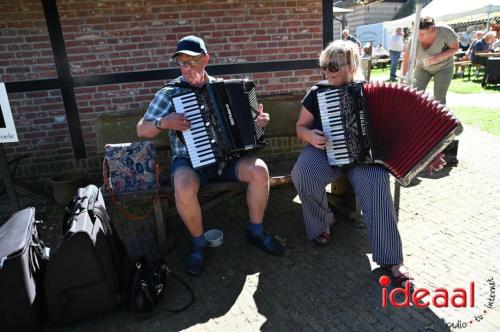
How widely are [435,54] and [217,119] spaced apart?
3.33 m

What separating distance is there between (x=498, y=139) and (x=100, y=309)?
551 centimetres

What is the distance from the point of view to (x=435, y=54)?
476 cm

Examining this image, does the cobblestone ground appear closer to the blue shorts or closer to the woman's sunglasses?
the blue shorts

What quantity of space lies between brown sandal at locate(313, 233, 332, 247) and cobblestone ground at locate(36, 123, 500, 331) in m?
0.06

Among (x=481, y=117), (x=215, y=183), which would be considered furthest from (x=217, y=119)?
(x=481, y=117)

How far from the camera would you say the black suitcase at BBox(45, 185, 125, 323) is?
7.30 feet

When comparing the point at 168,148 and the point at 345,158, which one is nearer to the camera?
the point at 345,158

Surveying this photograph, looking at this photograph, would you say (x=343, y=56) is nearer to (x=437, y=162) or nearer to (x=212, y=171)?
(x=437, y=162)

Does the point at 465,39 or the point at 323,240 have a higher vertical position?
the point at 465,39

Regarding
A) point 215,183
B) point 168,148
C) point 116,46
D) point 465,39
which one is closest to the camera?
point 215,183

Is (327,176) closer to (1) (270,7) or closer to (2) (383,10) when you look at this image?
(1) (270,7)

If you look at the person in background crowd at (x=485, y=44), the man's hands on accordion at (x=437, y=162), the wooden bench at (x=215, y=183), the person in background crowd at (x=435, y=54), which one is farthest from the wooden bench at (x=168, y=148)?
the person in background crowd at (x=485, y=44)

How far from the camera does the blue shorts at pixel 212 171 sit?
9.87 ft

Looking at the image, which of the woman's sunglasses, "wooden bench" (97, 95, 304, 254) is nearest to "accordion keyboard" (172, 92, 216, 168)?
"wooden bench" (97, 95, 304, 254)
